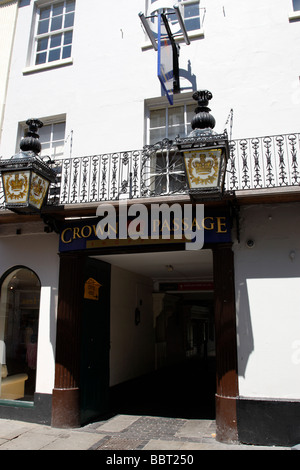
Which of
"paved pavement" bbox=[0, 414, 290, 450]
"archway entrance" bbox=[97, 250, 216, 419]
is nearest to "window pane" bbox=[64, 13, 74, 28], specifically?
"archway entrance" bbox=[97, 250, 216, 419]

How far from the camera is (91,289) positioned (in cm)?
804

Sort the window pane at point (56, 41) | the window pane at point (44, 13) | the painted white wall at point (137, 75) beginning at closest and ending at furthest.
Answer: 1. the painted white wall at point (137, 75)
2. the window pane at point (56, 41)
3. the window pane at point (44, 13)

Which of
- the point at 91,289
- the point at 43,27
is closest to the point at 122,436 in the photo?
the point at 91,289

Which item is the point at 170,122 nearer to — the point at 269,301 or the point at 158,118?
the point at 158,118

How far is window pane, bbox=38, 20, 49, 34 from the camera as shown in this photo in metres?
9.83

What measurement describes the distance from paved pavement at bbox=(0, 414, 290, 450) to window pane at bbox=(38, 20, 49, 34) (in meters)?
9.03

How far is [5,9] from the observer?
1019 cm

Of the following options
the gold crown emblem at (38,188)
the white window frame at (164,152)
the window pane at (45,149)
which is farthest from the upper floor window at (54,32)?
the gold crown emblem at (38,188)

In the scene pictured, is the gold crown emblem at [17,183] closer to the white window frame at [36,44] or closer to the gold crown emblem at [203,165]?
the gold crown emblem at [203,165]

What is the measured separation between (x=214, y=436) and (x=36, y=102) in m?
7.89

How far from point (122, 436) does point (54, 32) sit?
9.13 meters

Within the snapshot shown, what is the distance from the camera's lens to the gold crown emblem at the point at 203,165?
5.90 m

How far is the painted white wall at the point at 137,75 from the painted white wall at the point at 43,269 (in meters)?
2.07
